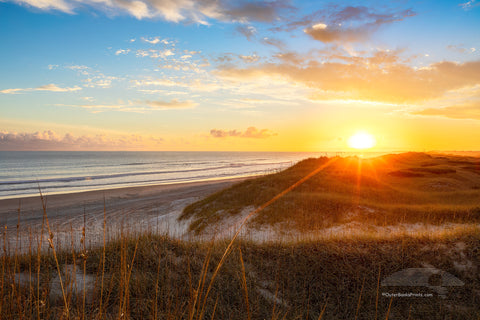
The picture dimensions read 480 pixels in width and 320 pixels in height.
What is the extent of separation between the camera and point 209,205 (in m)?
18.8

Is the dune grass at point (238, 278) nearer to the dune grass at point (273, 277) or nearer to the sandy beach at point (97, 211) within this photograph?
the dune grass at point (273, 277)

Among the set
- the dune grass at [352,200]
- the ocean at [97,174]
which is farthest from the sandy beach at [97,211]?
the ocean at [97,174]

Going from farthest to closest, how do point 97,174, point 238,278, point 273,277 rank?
point 97,174, point 273,277, point 238,278

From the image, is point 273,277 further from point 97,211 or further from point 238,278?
point 97,211

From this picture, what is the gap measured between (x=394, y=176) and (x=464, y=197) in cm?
780

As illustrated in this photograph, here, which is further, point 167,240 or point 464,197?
point 464,197

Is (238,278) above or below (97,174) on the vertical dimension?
A: above

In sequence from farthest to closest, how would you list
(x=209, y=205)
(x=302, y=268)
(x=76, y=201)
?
(x=76, y=201) < (x=209, y=205) < (x=302, y=268)

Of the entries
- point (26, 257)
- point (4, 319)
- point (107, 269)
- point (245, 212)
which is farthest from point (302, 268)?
point (245, 212)

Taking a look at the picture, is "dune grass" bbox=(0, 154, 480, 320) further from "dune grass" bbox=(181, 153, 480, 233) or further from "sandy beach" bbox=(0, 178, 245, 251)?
"sandy beach" bbox=(0, 178, 245, 251)

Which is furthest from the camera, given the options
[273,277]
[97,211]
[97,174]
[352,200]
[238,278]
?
[97,174]

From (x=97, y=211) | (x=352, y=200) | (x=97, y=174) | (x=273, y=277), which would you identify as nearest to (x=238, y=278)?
(x=273, y=277)

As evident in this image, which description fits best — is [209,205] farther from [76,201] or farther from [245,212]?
[76,201]

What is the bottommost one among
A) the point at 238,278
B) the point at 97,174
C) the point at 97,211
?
the point at 97,211
